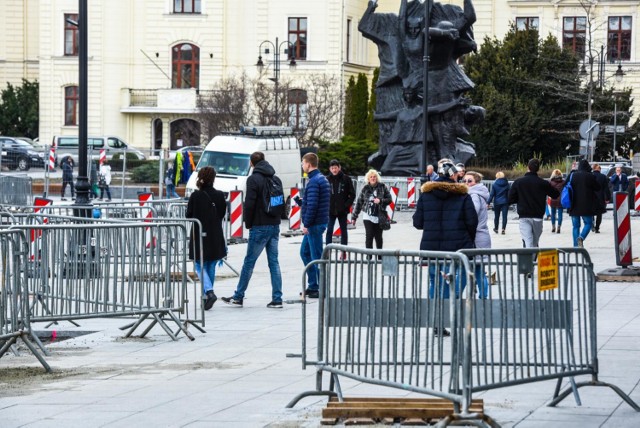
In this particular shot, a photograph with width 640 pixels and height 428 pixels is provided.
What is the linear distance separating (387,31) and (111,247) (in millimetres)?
30342

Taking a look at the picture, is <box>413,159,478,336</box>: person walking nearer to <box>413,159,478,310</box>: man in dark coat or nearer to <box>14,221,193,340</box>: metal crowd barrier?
<box>413,159,478,310</box>: man in dark coat

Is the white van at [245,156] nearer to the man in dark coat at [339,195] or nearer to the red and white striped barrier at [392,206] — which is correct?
the red and white striped barrier at [392,206]

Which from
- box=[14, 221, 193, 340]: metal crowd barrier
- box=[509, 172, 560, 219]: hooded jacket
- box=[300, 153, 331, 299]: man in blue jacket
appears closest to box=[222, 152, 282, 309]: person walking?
box=[300, 153, 331, 299]: man in blue jacket

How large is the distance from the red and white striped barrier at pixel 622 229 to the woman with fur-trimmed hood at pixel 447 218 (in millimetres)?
7273

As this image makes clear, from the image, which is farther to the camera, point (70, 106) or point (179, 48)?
point (179, 48)

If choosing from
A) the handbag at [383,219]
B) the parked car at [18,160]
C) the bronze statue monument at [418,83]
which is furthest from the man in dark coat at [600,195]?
the parked car at [18,160]

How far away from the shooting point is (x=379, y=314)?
9102 mm

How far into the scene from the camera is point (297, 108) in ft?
210

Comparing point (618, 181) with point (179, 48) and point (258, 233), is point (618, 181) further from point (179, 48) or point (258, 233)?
point (179, 48)

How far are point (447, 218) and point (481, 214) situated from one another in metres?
3.13

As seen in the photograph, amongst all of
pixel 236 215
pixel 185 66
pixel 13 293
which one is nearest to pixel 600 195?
pixel 236 215

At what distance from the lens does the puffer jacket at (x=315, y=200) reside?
1755cm

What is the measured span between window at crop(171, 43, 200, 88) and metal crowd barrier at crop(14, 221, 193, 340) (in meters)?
66.9

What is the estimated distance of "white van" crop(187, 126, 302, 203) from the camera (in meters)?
38.8
